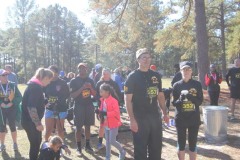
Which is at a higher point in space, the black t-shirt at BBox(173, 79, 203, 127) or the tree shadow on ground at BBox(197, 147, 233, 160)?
the black t-shirt at BBox(173, 79, 203, 127)

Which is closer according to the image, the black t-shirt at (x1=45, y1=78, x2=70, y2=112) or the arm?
the arm

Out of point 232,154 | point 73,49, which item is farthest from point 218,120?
point 73,49

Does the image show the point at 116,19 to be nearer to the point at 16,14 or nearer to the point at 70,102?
the point at 70,102

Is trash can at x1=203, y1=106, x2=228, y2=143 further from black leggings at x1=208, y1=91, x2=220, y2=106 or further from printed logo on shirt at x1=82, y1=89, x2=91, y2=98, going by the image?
black leggings at x1=208, y1=91, x2=220, y2=106

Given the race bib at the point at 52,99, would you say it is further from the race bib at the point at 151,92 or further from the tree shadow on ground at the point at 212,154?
the tree shadow on ground at the point at 212,154

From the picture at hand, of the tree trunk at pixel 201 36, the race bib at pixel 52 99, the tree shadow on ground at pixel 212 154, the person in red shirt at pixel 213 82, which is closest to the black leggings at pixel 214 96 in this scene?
the person in red shirt at pixel 213 82

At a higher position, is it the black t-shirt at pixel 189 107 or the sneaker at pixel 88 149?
the black t-shirt at pixel 189 107

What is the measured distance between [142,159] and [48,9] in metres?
57.9

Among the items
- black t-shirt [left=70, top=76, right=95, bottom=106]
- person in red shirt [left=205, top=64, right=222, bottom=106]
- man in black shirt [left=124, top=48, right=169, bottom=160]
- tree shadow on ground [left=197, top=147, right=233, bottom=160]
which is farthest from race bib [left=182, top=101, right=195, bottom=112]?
person in red shirt [left=205, top=64, right=222, bottom=106]

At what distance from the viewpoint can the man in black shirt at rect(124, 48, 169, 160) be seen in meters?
4.59

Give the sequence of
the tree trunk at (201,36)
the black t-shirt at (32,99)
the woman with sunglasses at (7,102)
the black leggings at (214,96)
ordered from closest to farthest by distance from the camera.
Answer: the black t-shirt at (32,99)
the woman with sunglasses at (7,102)
the black leggings at (214,96)
the tree trunk at (201,36)

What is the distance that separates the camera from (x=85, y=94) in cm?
722

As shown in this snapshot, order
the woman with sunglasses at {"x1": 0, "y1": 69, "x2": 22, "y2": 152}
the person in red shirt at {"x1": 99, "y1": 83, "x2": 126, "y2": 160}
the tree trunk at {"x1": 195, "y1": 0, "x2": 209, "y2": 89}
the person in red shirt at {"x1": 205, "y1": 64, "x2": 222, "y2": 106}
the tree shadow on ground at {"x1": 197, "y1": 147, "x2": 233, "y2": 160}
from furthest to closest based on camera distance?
the tree trunk at {"x1": 195, "y1": 0, "x2": 209, "y2": 89} → the person in red shirt at {"x1": 205, "y1": 64, "x2": 222, "y2": 106} → the woman with sunglasses at {"x1": 0, "y1": 69, "x2": 22, "y2": 152} → the tree shadow on ground at {"x1": 197, "y1": 147, "x2": 233, "y2": 160} → the person in red shirt at {"x1": 99, "y1": 83, "x2": 126, "y2": 160}

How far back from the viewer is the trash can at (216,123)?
7.48 meters
